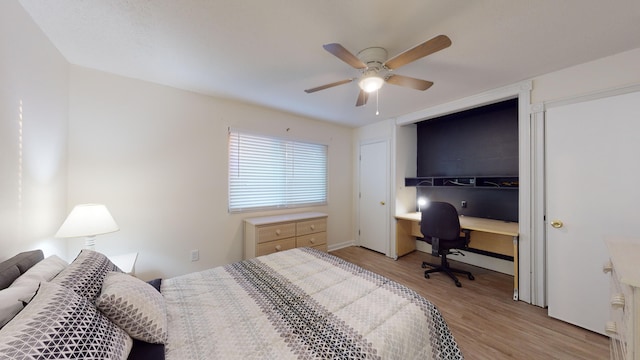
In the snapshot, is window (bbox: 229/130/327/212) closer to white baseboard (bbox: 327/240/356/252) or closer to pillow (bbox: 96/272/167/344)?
white baseboard (bbox: 327/240/356/252)

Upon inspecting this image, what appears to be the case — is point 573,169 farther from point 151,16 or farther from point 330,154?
point 151,16

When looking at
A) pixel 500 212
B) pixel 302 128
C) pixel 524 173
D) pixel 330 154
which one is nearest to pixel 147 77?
pixel 302 128

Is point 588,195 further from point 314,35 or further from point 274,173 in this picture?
point 274,173

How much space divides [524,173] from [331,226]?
9.23 ft

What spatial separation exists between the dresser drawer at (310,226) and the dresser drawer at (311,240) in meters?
0.06

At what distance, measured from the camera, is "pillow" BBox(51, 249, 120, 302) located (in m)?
0.98

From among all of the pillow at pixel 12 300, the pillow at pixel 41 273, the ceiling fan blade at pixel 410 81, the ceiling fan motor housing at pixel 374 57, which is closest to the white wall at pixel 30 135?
the pillow at pixel 41 273

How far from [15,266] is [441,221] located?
3500 millimetres

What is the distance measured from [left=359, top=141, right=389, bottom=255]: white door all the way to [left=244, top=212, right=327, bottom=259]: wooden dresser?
1.09 meters

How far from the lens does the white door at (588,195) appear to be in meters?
1.80

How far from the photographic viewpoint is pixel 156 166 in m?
2.47

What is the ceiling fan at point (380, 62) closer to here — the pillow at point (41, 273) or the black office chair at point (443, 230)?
the black office chair at point (443, 230)

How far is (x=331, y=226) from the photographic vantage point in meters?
4.12

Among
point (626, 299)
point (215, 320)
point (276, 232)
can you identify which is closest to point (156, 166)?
point (276, 232)
